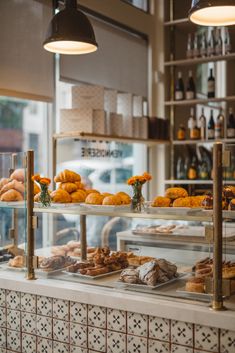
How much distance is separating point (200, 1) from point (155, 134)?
2.66 metres

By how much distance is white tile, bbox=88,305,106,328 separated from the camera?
2.39 metres

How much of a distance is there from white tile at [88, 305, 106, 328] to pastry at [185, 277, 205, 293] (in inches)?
16.4

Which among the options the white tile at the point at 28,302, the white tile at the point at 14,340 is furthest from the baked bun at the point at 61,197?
the white tile at the point at 14,340

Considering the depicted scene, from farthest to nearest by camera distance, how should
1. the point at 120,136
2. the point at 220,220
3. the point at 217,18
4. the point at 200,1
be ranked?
the point at 120,136, the point at 217,18, the point at 200,1, the point at 220,220

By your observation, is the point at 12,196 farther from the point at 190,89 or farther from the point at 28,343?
the point at 190,89

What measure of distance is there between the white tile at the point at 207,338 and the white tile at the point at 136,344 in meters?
0.26

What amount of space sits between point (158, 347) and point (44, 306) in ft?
2.23

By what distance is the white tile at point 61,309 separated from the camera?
2523mm

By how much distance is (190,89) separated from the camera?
5.51 m

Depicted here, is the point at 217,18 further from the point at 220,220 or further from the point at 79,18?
the point at 220,220

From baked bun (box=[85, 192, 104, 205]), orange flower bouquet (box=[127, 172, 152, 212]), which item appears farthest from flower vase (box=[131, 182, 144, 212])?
baked bun (box=[85, 192, 104, 205])

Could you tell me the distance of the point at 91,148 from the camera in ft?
15.4

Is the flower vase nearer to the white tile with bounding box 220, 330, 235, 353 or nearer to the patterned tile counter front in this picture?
the patterned tile counter front

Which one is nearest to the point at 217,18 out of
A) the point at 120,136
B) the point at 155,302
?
the point at 155,302
